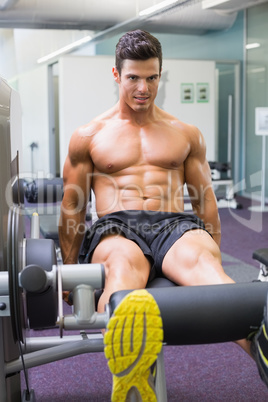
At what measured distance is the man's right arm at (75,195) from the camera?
177cm

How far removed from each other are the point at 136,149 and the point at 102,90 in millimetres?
4586

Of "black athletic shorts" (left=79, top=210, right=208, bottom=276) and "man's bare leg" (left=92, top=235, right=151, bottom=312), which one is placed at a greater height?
"black athletic shorts" (left=79, top=210, right=208, bottom=276)

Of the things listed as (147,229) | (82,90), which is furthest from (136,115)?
(82,90)

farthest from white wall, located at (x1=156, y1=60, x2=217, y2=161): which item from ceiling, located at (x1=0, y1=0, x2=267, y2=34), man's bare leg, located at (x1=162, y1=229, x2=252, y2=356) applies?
man's bare leg, located at (x1=162, y1=229, x2=252, y2=356)

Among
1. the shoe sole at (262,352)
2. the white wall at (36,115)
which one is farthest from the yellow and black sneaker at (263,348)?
the white wall at (36,115)

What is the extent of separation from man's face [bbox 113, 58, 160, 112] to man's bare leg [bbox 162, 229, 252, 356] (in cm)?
47

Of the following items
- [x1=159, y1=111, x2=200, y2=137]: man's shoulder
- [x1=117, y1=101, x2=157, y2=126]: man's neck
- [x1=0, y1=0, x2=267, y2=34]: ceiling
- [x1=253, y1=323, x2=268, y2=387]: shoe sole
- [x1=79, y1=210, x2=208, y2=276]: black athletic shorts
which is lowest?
[x1=253, y1=323, x2=268, y2=387]: shoe sole

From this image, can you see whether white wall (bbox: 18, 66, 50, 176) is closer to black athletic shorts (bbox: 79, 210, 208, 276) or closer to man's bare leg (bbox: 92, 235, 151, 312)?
black athletic shorts (bbox: 79, 210, 208, 276)

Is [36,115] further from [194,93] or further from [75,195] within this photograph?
[75,195]

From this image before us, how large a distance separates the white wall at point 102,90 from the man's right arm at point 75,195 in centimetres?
433

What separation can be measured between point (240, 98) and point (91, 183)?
219 inches

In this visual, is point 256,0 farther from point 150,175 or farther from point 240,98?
point 150,175

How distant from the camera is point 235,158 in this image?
282 inches

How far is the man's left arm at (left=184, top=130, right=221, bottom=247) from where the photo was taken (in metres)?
1.82
